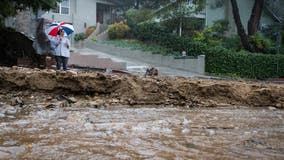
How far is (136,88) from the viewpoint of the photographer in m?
8.85

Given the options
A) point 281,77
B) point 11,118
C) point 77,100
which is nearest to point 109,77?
point 77,100

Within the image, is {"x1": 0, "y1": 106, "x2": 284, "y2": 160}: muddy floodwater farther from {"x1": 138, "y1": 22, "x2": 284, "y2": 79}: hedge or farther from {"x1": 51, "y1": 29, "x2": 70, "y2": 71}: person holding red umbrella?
{"x1": 138, "y1": 22, "x2": 284, "y2": 79}: hedge

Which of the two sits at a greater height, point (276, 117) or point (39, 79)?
point (39, 79)

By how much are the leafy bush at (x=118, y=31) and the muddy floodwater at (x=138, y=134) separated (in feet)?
76.4

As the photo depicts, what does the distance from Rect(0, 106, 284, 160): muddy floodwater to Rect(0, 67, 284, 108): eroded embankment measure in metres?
0.90

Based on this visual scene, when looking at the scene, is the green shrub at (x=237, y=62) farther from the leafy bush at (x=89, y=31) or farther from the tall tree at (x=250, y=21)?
the leafy bush at (x=89, y=31)

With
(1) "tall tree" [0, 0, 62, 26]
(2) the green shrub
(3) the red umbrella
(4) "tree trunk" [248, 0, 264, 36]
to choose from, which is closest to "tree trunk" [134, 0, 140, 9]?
(4) "tree trunk" [248, 0, 264, 36]

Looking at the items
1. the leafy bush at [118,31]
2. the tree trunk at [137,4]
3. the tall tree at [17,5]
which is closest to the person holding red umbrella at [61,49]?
the tall tree at [17,5]

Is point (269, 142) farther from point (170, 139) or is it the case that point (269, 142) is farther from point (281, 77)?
point (281, 77)

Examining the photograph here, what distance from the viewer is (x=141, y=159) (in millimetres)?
4008

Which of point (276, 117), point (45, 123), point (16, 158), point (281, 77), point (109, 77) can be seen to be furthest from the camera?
point (281, 77)

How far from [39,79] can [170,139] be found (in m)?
4.54

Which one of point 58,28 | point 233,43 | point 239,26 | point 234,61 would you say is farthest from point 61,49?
point 233,43

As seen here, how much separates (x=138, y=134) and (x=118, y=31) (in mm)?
26299
